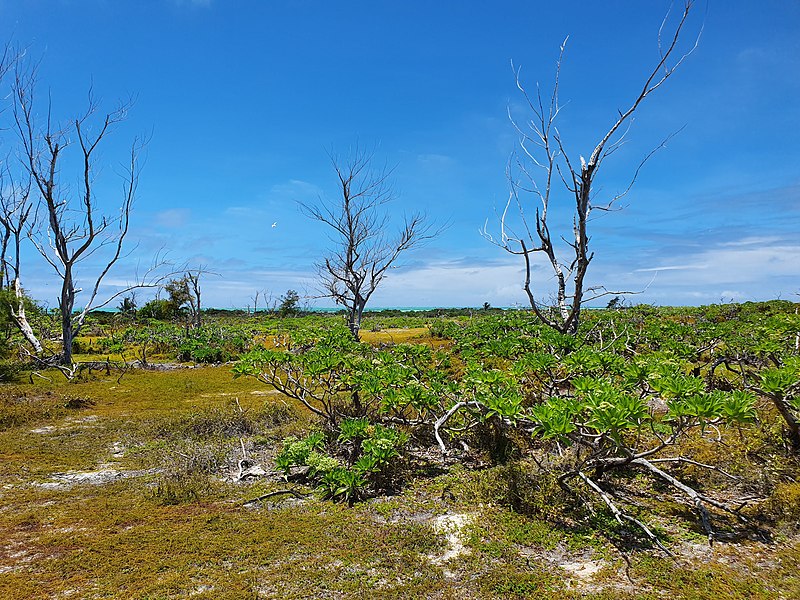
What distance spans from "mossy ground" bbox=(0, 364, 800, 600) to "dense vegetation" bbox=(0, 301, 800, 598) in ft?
0.08

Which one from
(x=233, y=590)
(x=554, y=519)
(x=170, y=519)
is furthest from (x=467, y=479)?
(x=170, y=519)

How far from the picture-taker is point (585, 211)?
6.92m

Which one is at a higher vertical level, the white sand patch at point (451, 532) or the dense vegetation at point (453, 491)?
the dense vegetation at point (453, 491)

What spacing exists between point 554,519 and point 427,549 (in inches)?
55.5

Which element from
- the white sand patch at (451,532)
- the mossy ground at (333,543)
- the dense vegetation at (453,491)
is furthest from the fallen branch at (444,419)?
the white sand patch at (451,532)

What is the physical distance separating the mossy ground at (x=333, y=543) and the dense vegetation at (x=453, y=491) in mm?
24

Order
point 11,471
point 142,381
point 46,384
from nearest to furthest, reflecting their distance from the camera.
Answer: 1. point 11,471
2. point 46,384
3. point 142,381

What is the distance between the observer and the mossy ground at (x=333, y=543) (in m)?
3.53

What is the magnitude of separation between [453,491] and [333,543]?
1694mm

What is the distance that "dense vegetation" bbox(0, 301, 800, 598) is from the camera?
143 inches

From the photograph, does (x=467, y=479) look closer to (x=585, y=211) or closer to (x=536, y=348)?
(x=536, y=348)

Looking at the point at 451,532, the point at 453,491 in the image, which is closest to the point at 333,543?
the point at 451,532

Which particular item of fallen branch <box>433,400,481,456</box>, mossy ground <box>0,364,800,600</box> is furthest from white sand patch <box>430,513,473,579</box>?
fallen branch <box>433,400,481,456</box>

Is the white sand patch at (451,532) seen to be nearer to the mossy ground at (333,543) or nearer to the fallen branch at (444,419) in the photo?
the mossy ground at (333,543)
